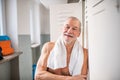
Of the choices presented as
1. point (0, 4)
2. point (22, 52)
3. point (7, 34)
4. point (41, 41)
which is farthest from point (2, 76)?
point (41, 41)

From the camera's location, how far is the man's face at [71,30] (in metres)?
1.23

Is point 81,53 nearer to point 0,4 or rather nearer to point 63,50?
point 63,50

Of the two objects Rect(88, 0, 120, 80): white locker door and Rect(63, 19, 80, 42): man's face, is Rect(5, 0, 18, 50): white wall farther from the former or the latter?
Rect(88, 0, 120, 80): white locker door

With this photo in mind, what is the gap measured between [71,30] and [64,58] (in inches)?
9.2

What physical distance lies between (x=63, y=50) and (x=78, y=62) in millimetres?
155

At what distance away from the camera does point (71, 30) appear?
1.24 metres

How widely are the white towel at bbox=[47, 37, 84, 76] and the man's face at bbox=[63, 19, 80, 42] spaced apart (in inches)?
2.4

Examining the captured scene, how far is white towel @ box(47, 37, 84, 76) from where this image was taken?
1.26 metres

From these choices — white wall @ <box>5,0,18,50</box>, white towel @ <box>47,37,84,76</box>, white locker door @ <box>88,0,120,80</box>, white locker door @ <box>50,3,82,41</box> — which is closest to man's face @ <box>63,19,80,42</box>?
white towel @ <box>47,37,84,76</box>

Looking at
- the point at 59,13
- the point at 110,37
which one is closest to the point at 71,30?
the point at 110,37

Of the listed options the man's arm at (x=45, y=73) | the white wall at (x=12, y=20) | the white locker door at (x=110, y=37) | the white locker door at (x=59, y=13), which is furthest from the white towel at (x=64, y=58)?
the white wall at (x=12, y=20)

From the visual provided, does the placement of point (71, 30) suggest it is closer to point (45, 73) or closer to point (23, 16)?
point (45, 73)

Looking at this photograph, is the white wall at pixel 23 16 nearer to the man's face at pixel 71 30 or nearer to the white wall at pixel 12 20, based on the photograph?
the white wall at pixel 12 20

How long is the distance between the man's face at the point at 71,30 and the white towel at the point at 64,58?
6cm
